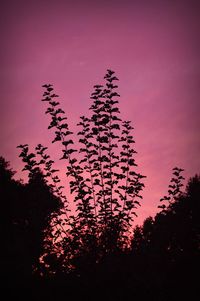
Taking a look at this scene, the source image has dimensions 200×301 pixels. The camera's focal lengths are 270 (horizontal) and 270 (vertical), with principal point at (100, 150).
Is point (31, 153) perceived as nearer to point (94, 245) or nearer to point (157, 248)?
point (94, 245)

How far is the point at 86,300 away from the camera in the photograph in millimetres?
8594

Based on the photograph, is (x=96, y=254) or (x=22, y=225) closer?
(x=96, y=254)

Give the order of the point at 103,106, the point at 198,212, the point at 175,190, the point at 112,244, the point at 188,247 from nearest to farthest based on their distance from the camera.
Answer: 1. the point at 112,244
2. the point at 103,106
3. the point at 175,190
4. the point at 188,247
5. the point at 198,212

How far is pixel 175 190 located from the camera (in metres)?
11.5

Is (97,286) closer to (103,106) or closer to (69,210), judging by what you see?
(69,210)

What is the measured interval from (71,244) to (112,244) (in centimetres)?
160

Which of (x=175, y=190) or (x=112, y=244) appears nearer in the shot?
(x=112, y=244)

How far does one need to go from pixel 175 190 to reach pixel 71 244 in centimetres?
487

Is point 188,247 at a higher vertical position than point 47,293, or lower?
higher

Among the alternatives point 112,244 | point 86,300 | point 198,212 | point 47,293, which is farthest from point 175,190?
point 198,212

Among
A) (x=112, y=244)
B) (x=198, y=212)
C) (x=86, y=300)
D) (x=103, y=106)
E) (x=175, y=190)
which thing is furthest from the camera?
(x=198, y=212)

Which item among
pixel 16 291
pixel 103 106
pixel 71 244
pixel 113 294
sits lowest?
pixel 16 291

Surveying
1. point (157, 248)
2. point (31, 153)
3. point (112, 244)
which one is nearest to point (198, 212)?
point (157, 248)

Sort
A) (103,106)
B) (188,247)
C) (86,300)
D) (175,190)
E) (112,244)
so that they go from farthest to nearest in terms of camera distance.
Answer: (188,247) < (175,190) < (103,106) < (112,244) < (86,300)
